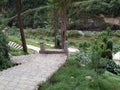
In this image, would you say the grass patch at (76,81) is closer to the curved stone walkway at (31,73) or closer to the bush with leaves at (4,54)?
the curved stone walkway at (31,73)

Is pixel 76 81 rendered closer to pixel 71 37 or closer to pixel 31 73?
pixel 31 73

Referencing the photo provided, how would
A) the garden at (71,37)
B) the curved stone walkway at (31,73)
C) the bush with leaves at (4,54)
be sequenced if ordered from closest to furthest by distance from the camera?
the curved stone walkway at (31,73) → the garden at (71,37) → the bush with leaves at (4,54)

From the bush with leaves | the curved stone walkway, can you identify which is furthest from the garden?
the curved stone walkway

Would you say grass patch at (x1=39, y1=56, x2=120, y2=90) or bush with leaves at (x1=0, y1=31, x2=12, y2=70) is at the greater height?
bush with leaves at (x1=0, y1=31, x2=12, y2=70)

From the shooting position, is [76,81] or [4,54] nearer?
[76,81]

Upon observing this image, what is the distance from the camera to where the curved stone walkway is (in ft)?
41.8

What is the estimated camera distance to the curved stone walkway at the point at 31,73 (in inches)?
501

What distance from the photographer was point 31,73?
48.4 feet

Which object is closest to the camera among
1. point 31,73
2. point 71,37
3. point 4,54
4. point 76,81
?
point 76,81

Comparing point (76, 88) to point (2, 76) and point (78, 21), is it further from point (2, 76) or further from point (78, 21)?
point (78, 21)

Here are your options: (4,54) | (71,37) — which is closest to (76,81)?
(4,54)

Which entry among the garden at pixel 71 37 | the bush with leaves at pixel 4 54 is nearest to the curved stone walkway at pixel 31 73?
the garden at pixel 71 37

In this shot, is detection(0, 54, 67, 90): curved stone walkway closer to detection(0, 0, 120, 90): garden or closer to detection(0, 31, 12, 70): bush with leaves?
detection(0, 0, 120, 90): garden

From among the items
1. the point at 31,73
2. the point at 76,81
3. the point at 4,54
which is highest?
the point at 4,54
